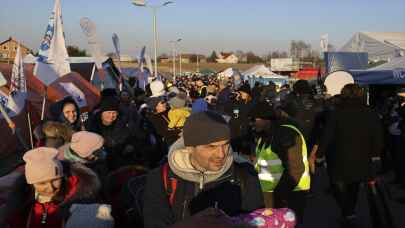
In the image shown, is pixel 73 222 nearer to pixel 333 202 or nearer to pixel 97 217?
pixel 97 217

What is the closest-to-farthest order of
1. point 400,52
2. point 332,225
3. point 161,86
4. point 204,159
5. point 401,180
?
point 204,159 → point 332,225 → point 401,180 → point 161,86 → point 400,52

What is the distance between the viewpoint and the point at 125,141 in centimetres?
537

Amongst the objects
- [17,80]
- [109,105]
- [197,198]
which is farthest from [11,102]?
[197,198]

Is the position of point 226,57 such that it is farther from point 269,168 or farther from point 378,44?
point 269,168

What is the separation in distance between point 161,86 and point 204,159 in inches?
341

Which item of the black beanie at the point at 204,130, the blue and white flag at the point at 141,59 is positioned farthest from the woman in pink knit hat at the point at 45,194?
the blue and white flag at the point at 141,59

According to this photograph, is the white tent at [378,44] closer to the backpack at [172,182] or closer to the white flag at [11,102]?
the white flag at [11,102]

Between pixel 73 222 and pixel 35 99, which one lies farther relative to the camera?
pixel 35 99

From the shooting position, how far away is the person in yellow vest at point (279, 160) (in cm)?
448

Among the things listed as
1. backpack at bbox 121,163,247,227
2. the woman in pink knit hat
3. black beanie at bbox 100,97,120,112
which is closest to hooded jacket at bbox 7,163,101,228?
the woman in pink knit hat

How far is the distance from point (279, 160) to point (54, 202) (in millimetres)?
2109

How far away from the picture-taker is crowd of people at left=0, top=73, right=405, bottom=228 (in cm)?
256

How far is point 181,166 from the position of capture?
260 cm

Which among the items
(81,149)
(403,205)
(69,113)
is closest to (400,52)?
(403,205)
